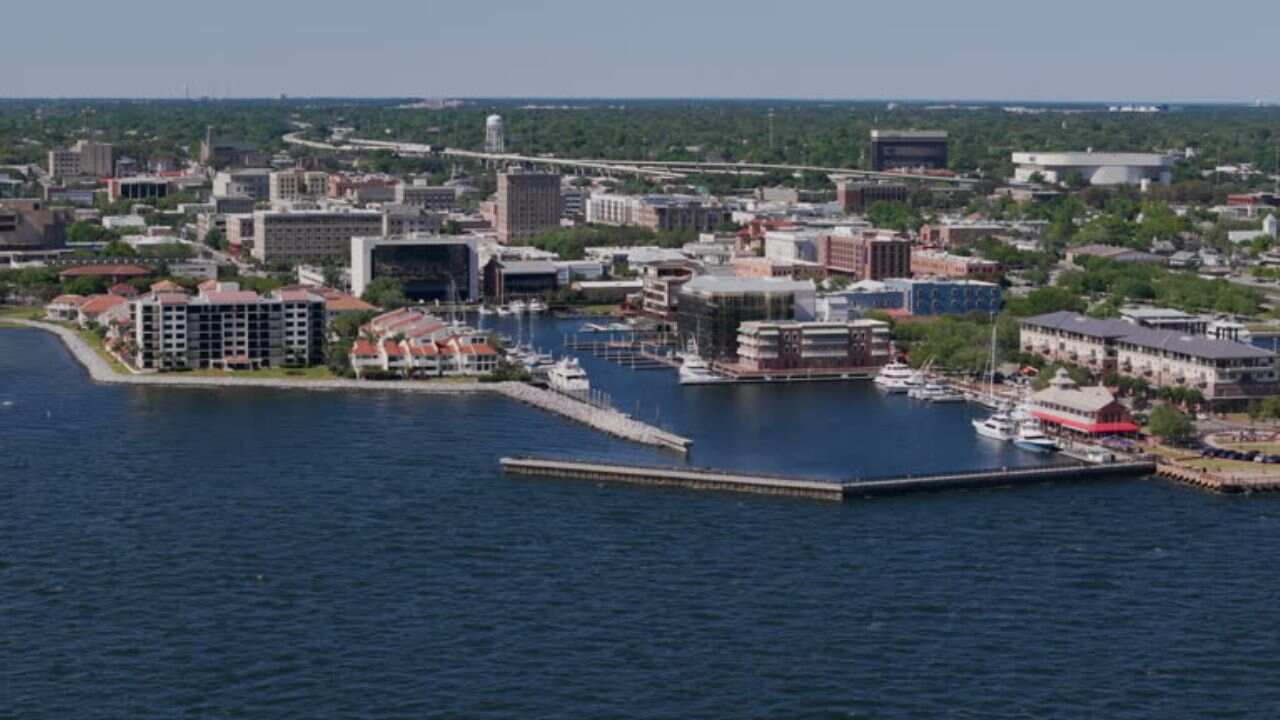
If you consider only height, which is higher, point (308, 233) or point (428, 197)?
point (428, 197)

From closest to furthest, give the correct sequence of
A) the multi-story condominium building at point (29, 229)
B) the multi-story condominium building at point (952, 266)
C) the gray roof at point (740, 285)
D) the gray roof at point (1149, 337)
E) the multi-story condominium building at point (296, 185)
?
the gray roof at point (1149, 337) < the gray roof at point (740, 285) < the multi-story condominium building at point (952, 266) < the multi-story condominium building at point (29, 229) < the multi-story condominium building at point (296, 185)

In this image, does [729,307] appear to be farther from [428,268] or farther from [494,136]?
[494,136]

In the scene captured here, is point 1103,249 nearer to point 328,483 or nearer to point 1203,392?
point 1203,392

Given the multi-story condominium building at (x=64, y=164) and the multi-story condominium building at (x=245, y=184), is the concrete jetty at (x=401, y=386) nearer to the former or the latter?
the multi-story condominium building at (x=245, y=184)

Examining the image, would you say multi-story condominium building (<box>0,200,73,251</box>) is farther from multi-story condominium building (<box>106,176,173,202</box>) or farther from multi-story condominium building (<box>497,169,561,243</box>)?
multi-story condominium building (<box>106,176,173,202</box>)

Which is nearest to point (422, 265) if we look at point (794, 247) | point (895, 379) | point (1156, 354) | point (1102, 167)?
point (794, 247)

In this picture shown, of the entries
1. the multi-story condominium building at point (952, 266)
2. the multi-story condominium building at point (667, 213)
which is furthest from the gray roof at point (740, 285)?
the multi-story condominium building at point (667, 213)
